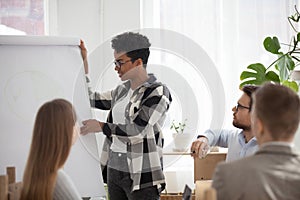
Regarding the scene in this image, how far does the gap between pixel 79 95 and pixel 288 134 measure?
3.93ft

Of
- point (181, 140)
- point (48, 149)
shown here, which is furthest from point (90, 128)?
point (181, 140)

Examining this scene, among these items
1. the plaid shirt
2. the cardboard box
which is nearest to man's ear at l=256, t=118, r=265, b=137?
the plaid shirt

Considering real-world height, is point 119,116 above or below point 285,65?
below

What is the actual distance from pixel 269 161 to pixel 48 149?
27.4 inches

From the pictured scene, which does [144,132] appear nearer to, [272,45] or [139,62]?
[139,62]

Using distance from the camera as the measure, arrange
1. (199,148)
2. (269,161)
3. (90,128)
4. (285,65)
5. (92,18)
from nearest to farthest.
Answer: (269,161) < (90,128) < (199,148) < (285,65) < (92,18)

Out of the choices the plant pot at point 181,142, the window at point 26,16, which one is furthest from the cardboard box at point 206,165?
the window at point 26,16

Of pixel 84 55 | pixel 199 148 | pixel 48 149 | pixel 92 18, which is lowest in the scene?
pixel 199 148

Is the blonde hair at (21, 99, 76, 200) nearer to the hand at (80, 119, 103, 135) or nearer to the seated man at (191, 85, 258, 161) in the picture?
the hand at (80, 119, 103, 135)

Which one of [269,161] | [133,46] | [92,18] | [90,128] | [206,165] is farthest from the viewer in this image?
[92,18]

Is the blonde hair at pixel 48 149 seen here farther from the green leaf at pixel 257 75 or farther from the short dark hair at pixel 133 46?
the green leaf at pixel 257 75

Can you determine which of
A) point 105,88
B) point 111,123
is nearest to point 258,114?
point 111,123

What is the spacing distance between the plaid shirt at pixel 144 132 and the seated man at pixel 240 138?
250 mm

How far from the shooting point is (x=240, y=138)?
9.91ft
